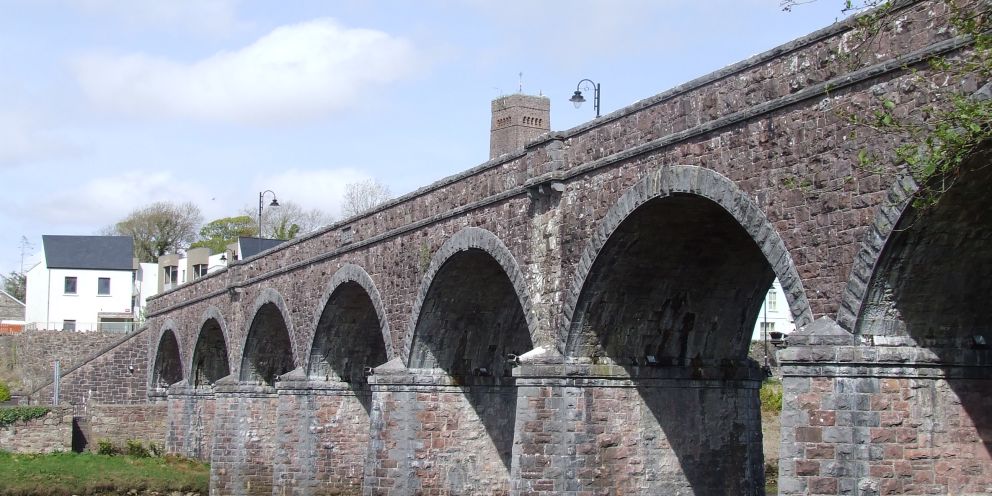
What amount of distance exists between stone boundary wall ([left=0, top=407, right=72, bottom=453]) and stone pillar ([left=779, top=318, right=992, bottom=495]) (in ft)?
99.4

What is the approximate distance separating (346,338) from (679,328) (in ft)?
39.0

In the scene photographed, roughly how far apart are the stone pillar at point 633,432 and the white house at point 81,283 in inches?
2076

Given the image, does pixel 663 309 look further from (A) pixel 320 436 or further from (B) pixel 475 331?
(A) pixel 320 436

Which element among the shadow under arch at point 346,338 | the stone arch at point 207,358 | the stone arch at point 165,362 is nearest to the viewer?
the shadow under arch at point 346,338

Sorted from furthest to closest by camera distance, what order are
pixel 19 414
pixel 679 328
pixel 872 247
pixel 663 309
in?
pixel 19 414
pixel 679 328
pixel 663 309
pixel 872 247

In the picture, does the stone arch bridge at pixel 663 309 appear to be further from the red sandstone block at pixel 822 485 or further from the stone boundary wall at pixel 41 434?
the stone boundary wall at pixel 41 434

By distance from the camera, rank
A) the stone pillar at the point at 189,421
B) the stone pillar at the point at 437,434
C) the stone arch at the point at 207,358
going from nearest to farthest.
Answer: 1. the stone pillar at the point at 437,434
2. the stone arch at the point at 207,358
3. the stone pillar at the point at 189,421

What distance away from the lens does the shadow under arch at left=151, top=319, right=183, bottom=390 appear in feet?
154

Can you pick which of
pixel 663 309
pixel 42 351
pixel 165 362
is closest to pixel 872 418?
pixel 663 309

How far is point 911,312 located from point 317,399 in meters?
18.2

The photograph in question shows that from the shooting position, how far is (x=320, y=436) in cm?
2894

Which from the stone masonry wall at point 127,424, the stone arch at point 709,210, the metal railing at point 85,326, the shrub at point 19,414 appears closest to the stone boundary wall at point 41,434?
the shrub at point 19,414

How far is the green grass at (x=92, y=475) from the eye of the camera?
31.2 m

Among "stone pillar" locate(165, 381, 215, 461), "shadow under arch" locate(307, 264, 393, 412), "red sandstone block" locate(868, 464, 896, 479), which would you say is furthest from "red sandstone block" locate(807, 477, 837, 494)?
→ "stone pillar" locate(165, 381, 215, 461)
